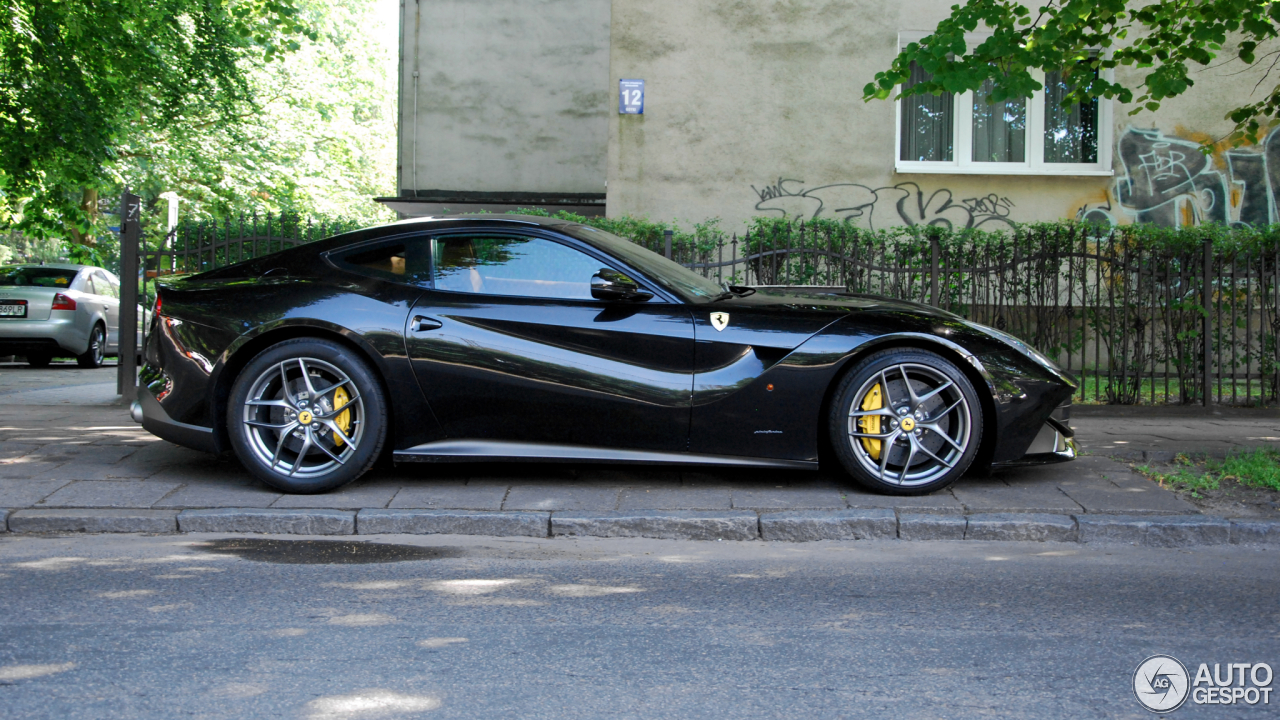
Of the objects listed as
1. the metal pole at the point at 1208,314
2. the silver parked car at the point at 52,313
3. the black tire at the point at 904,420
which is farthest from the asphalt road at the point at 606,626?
the silver parked car at the point at 52,313

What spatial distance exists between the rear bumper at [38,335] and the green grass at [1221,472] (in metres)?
14.3

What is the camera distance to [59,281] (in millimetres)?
14938

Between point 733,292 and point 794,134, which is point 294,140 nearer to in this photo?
point 794,134

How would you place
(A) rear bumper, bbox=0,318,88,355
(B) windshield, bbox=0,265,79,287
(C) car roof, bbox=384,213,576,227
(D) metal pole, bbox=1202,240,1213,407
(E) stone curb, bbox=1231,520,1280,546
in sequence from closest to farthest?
(E) stone curb, bbox=1231,520,1280,546
(C) car roof, bbox=384,213,576,227
(D) metal pole, bbox=1202,240,1213,407
(A) rear bumper, bbox=0,318,88,355
(B) windshield, bbox=0,265,79,287

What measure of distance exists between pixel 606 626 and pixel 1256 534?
319 centimetres

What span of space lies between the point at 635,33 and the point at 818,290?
23.0 feet

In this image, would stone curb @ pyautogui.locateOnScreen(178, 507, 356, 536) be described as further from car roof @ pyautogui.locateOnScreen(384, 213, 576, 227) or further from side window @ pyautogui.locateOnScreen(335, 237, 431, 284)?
car roof @ pyautogui.locateOnScreen(384, 213, 576, 227)

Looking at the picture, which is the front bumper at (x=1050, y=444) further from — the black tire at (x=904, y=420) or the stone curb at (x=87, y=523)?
the stone curb at (x=87, y=523)

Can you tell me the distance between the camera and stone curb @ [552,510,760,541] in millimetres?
4633

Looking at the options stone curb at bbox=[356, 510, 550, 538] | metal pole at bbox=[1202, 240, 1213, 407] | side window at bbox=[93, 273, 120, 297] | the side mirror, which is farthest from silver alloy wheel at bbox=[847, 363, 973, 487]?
side window at bbox=[93, 273, 120, 297]

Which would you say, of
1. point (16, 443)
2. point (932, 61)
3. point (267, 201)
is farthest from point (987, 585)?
point (267, 201)

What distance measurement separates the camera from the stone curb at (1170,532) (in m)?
4.59

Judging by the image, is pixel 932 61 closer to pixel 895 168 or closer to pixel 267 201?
pixel 895 168

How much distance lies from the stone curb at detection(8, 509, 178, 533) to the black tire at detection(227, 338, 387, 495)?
54 centimetres
